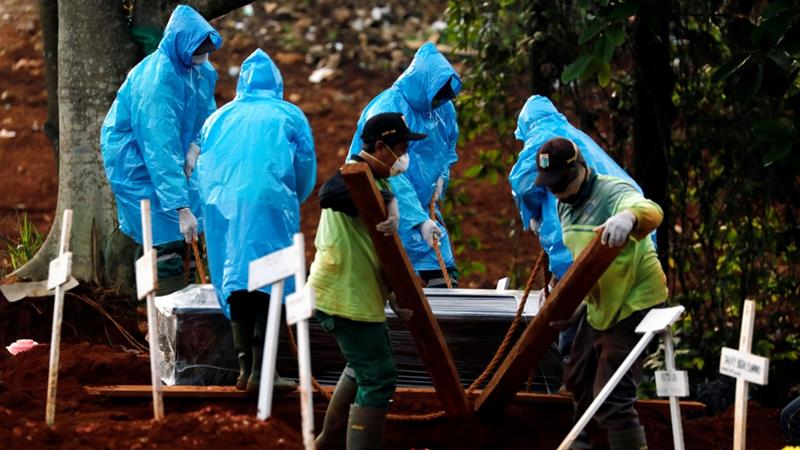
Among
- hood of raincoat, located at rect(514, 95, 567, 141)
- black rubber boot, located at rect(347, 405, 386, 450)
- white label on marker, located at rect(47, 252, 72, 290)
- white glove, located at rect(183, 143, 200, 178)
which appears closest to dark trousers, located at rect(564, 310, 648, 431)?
black rubber boot, located at rect(347, 405, 386, 450)

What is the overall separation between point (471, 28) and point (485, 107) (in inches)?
27.7

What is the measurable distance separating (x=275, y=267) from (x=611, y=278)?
1.71m

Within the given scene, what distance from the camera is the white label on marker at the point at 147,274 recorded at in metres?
6.79

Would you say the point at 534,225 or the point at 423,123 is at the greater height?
the point at 423,123

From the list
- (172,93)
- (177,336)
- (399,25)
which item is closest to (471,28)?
(172,93)

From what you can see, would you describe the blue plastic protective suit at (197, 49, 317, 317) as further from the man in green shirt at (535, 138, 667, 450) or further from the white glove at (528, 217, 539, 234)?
the man in green shirt at (535, 138, 667, 450)

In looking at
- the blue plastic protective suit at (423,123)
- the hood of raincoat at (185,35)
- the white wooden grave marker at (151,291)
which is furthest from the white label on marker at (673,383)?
the hood of raincoat at (185,35)

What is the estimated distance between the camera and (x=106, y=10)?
35.4 feet

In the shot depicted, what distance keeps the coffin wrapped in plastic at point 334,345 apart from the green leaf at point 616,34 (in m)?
1.41

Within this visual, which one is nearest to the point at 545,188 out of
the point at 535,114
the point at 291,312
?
the point at 535,114

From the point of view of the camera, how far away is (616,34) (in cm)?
889

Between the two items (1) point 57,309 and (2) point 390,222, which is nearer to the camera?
(2) point 390,222

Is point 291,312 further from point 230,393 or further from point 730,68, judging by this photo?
point 730,68

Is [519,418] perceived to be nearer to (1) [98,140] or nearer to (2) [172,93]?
(2) [172,93]
